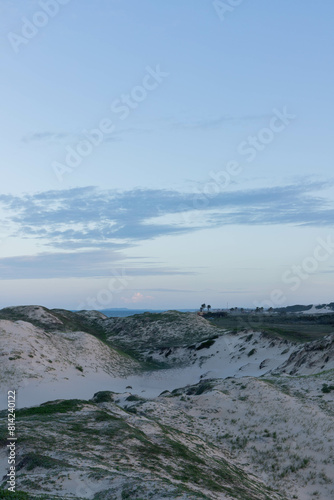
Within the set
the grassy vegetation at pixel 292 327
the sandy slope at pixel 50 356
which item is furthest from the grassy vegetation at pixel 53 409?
the grassy vegetation at pixel 292 327

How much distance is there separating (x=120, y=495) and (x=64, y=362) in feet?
141

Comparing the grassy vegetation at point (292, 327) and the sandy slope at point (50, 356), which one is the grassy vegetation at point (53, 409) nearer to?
the sandy slope at point (50, 356)

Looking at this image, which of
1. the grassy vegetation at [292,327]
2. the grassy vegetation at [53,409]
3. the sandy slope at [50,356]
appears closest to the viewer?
the grassy vegetation at [53,409]

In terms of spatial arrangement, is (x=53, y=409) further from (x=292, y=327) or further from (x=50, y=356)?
(x=292, y=327)

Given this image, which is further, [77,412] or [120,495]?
[77,412]

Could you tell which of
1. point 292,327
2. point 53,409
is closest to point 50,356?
point 53,409

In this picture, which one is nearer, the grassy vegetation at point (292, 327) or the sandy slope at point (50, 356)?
the sandy slope at point (50, 356)

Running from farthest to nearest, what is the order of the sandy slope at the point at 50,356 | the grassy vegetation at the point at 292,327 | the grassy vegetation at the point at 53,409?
the grassy vegetation at the point at 292,327 → the sandy slope at the point at 50,356 → the grassy vegetation at the point at 53,409

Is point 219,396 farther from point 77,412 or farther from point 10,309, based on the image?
point 10,309

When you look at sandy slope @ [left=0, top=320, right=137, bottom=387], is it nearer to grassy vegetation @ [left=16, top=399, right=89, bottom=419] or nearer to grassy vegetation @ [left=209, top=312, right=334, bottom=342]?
grassy vegetation @ [left=16, top=399, right=89, bottom=419]

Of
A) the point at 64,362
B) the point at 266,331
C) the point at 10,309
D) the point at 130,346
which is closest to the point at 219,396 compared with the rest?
the point at 64,362

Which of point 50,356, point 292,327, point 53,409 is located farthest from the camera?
point 292,327

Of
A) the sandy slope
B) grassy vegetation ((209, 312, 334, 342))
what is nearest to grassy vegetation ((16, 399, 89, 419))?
the sandy slope

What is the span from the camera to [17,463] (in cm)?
1847
